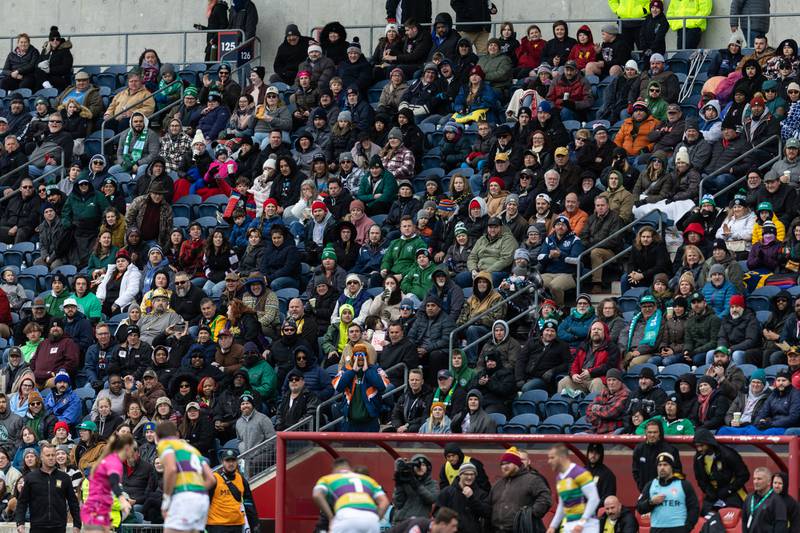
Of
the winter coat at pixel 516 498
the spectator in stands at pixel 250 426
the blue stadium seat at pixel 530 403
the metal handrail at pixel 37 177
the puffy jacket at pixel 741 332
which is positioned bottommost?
the spectator in stands at pixel 250 426

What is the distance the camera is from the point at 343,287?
23.3 meters

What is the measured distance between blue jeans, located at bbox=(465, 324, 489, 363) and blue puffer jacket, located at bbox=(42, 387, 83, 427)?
4767 millimetres

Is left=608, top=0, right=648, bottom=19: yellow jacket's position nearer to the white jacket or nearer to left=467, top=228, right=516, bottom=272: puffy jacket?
left=467, top=228, right=516, bottom=272: puffy jacket

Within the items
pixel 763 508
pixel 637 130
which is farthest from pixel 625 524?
pixel 637 130

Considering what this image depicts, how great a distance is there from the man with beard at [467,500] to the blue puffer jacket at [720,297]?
4.08 metres

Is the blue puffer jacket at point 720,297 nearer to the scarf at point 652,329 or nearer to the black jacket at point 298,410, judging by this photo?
the scarf at point 652,329

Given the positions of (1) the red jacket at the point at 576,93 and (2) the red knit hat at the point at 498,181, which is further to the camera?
(1) the red jacket at the point at 576,93

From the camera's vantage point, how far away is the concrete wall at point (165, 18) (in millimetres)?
29516

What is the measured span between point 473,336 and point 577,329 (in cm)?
129

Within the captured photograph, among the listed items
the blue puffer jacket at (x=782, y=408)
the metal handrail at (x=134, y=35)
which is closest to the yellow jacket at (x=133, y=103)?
the metal handrail at (x=134, y=35)

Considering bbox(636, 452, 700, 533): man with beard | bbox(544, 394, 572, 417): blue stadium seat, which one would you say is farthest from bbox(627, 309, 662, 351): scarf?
bbox(636, 452, 700, 533): man with beard

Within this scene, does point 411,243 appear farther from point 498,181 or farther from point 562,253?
point 562,253

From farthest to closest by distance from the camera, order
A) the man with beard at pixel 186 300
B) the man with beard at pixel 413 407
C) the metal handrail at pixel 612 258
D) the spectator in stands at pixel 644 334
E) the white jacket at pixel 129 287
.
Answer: the white jacket at pixel 129 287 < the man with beard at pixel 186 300 < the metal handrail at pixel 612 258 < the spectator in stands at pixel 644 334 < the man with beard at pixel 413 407

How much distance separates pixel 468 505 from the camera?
58.6 ft
